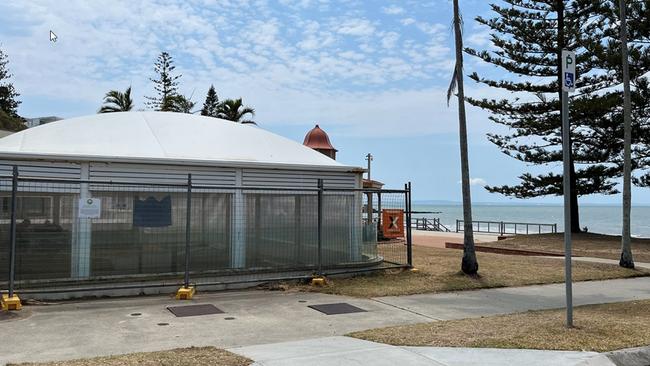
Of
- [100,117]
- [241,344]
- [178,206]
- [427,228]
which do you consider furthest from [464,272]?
[427,228]

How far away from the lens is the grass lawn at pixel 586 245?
21.0 m

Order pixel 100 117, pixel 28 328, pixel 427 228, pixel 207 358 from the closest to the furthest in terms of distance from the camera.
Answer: pixel 207 358 < pixel 28 328 < pixel 100 117 < pixel 427 228

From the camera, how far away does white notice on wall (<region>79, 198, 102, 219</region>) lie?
393 inches

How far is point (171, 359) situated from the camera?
6.07 m

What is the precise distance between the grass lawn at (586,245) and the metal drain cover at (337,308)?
13510 mm

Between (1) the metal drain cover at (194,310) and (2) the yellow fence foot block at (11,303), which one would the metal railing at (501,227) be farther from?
(2) the yellow fence foot block at (11,303)

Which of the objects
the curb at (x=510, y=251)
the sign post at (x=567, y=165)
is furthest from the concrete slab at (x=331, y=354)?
the curb at (x=510, y=251)

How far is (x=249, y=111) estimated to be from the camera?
37.4m

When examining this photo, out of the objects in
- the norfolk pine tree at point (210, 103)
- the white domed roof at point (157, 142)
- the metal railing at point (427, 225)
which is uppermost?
the norfolk pine tree at point (210, 103)

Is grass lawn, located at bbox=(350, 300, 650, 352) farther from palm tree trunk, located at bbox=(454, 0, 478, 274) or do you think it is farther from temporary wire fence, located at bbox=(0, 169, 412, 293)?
palm tree trunk, located at bbox=(454, 0, 478, 274)

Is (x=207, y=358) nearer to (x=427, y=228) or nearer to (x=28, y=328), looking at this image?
(x=28, y=328)

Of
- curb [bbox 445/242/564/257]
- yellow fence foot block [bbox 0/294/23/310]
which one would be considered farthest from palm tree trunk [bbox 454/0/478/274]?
yellow fence foot block [bbox 0/294/23/310]

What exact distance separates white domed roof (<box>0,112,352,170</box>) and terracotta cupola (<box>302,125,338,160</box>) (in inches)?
560

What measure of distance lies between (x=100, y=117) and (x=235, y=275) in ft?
20.7
